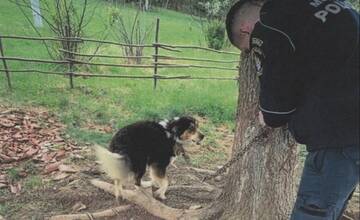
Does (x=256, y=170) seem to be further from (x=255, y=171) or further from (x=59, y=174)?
(x=59, y=174)

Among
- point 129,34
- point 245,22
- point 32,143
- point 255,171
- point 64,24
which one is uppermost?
point 245,22

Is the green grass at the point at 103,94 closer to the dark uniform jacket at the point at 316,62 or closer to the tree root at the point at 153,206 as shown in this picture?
the tree root at the point at 153,206

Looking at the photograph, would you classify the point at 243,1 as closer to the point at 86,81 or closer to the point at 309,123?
the point at 309,123

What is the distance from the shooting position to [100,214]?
13.0ft

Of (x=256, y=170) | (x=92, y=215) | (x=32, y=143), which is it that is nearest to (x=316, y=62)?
(x=256, y=170)

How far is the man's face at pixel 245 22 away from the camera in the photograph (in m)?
2.37

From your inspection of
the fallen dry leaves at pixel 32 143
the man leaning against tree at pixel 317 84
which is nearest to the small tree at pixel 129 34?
the fallen dry leaves at pixel 32 143

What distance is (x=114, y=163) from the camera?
161 inches

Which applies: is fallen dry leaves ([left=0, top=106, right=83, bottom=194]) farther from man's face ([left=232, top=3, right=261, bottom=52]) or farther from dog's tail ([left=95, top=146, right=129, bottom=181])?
man's face ([left=232, top=3, right=261, bottom=52])

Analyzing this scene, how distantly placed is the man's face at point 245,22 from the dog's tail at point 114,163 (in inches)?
80.0

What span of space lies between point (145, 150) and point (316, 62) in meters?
2.59

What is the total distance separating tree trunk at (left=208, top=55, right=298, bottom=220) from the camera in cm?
315

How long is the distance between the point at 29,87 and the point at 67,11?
1.98 meters

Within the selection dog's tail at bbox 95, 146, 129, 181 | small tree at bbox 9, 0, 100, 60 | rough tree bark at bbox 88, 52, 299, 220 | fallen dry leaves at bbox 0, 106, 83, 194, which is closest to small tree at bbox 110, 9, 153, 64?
small tree at bbox 9, 0, 100, 60
